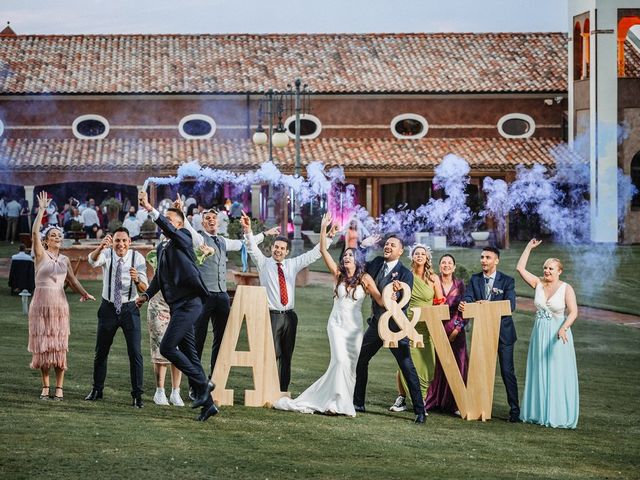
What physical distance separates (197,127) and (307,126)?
4.03 metres

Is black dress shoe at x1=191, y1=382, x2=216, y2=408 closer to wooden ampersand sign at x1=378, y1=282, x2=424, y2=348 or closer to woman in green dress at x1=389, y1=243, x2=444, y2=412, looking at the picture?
wooden ampersand sign at x1=378, y1=282, x2=424, y2=348

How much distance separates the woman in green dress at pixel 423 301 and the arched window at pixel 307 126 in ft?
105

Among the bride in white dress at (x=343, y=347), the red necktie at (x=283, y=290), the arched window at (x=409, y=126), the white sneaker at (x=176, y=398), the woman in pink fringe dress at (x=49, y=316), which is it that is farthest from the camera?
the arched window at (x=409, y=126)

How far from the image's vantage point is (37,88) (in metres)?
45.9

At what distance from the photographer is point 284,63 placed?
47.6m

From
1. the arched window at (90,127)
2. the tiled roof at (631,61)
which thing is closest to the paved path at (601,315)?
the tiled roof at (631,61)

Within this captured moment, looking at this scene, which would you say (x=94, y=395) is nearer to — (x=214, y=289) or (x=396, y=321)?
(x=214, y=289)

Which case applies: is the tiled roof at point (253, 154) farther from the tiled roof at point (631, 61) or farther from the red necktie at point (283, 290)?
the red necktie at point (283, 290)

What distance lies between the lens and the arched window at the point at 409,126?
154 feet

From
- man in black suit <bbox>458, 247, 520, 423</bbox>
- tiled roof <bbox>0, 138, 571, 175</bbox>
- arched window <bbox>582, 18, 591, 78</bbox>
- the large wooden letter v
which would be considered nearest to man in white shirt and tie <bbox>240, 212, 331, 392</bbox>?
the large wooden letter v

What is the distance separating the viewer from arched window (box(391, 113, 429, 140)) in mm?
47000

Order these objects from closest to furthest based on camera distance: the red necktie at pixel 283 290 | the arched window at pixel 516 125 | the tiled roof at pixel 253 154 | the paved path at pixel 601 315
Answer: the red necktie at pixel 283 290
the paved path at pixel 601 315
the tiled roof at pixel 253 154
the arched window at pixel 516 125

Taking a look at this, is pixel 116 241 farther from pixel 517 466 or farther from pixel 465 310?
pixel 517 466

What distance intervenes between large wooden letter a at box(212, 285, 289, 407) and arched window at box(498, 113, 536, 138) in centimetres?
3434
